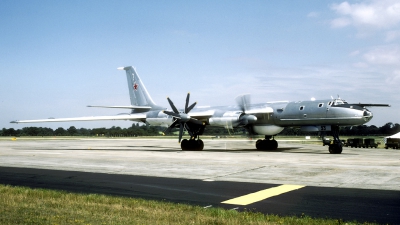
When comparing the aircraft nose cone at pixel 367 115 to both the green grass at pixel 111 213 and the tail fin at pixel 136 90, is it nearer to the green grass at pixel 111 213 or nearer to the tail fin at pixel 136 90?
the tail fin at pixel 136 90

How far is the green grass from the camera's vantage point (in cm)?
742

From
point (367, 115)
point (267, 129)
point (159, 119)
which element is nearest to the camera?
point (367, 115)

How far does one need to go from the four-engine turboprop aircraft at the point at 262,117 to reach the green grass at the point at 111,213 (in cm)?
2046

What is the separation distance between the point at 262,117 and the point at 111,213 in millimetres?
24207

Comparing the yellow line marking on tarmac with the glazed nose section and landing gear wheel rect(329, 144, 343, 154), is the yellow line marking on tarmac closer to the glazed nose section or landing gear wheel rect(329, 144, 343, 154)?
landing gear wheel rect(329, 144, 343, 154)

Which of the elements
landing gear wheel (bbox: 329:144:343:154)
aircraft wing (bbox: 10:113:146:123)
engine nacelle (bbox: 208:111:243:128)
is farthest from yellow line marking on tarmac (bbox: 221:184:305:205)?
aircraft wing (bbox: 10:113:146:123)

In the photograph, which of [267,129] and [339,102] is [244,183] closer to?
[339,102]

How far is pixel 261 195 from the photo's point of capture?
10492 millimetres

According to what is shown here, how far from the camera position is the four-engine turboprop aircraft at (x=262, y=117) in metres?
27.3

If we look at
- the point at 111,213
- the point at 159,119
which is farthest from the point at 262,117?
the point at 111,213

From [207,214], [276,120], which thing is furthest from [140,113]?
[207,214]

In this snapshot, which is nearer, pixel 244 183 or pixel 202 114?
pixel 244 183

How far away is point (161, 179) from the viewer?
547 inches

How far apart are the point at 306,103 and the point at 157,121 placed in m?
12.8
